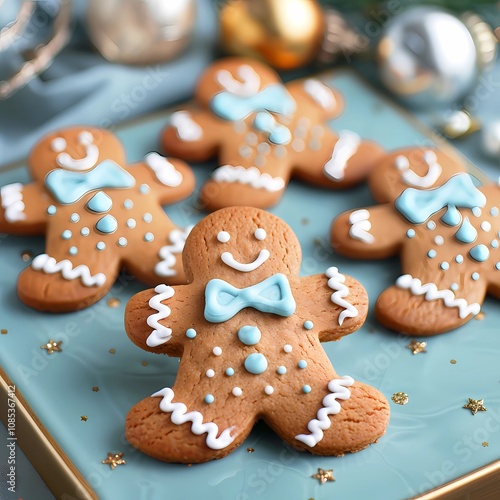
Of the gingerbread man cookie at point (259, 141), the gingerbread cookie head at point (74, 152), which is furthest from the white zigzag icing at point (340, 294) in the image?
the gingerbread cookie head at point (74, 152)

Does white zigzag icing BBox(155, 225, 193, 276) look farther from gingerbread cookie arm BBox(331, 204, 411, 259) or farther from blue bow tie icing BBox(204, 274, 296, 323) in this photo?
gingerbread cookie arm BBox(331, 204, 411, 259)

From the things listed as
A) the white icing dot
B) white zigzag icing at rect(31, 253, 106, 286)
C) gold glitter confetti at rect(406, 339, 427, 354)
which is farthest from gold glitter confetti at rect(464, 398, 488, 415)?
white zigzag icing at rect(31, 253, 106, 286)

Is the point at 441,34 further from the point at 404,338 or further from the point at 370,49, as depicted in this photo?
the point at 404,338

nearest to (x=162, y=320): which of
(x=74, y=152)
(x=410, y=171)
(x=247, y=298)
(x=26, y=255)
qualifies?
(x=247, y=298)

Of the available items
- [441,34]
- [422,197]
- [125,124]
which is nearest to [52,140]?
[125,124]

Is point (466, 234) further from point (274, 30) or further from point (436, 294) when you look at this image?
point (274, 30)
